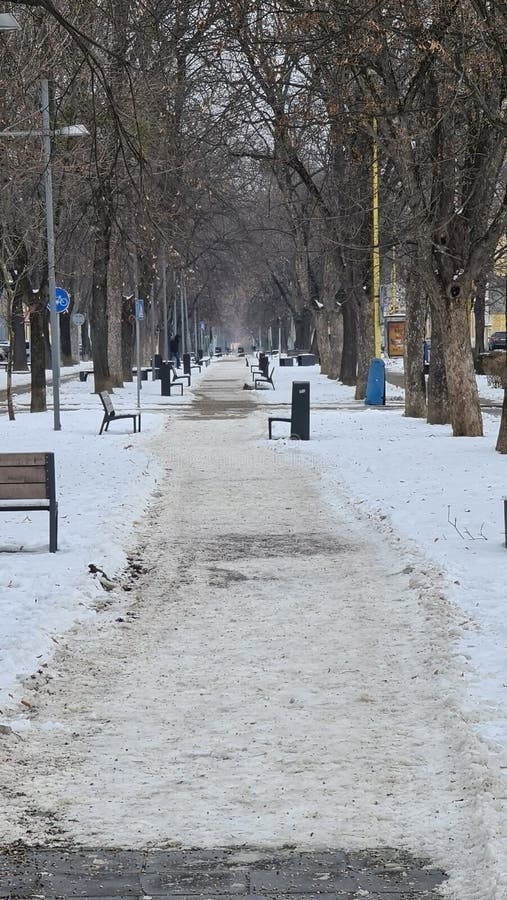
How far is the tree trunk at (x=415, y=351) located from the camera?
2680 centimetres

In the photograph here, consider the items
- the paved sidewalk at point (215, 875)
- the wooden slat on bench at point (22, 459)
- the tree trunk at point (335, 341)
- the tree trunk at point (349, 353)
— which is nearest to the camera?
the paved sidewalk at point (215, 875)

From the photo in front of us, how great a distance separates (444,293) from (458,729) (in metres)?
16.1

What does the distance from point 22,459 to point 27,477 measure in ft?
0.56

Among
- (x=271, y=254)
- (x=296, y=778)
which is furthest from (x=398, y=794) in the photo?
(x=271, y=254)

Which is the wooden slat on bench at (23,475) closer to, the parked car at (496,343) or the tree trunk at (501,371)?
the tree trunk at (501,371)

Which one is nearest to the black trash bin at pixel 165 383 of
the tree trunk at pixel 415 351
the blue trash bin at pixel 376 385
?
the blue trash bin at pixel 376 385

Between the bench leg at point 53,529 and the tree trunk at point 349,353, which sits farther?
the tree trunk at point 349,353

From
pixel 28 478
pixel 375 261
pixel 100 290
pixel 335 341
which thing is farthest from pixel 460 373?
pixel 335 341

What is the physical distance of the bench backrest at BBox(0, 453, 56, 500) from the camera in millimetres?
11203

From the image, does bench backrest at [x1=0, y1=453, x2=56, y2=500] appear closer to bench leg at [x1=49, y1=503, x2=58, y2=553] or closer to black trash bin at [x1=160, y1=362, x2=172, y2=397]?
bench leg at [x1=49, y1=503, x2=58, y2=553]

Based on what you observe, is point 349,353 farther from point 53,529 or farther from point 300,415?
point 53,529

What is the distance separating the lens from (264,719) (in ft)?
21.1

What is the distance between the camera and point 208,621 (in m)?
8.73

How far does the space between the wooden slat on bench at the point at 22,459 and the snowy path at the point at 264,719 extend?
3.88 ft
